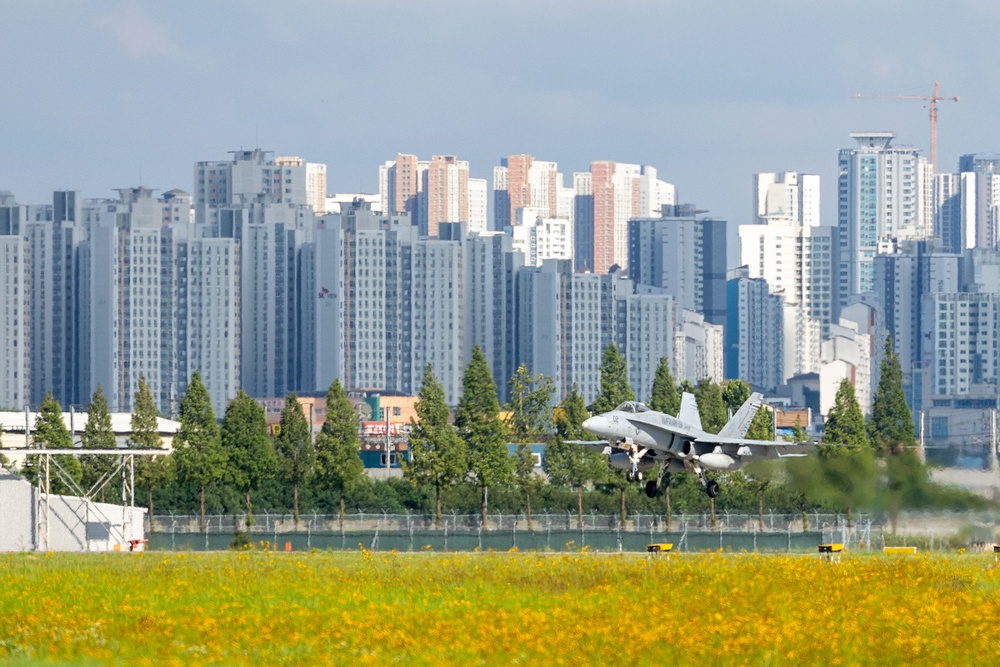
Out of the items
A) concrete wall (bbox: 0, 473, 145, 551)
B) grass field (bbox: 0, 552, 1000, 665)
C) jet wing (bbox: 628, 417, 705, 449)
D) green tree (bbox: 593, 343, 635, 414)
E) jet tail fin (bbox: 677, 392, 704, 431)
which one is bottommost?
concrete wall (bbox: 0, 473, 145, 551)

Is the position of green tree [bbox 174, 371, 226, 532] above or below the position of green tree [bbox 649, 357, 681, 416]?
below

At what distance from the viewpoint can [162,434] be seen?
415ft

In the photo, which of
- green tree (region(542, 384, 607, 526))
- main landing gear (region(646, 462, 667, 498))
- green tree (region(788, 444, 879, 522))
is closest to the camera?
main landing gear (region(646, 462, 667, 498))

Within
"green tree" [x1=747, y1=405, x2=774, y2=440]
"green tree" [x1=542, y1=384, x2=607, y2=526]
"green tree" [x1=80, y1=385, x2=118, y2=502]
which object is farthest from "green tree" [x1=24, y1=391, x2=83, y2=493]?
"green tree" [x1=747, y1=405, x2=774, y2=440]

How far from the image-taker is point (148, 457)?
88.4m

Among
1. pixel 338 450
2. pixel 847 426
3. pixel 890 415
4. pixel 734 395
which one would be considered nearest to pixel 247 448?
pixel 338 450

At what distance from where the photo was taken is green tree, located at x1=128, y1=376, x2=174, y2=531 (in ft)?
290

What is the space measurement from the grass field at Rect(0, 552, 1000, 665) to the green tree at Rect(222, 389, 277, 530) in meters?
46.6

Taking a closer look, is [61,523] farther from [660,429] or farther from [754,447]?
[754,447]

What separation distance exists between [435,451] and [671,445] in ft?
110

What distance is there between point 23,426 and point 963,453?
97933mm

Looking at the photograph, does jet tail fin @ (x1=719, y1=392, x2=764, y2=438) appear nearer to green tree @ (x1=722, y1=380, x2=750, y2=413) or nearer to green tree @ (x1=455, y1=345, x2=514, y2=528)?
green tree @ (x1=455, y1=345, x2=514, y2=528)

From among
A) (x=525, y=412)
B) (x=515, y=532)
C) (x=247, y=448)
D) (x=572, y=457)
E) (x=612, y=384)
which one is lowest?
(x=515, y=532)

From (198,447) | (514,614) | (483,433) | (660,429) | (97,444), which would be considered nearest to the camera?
(514,614)
